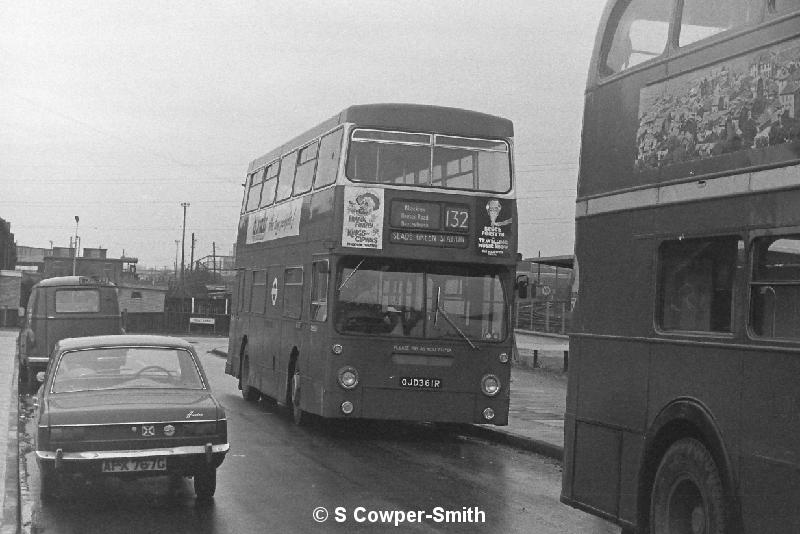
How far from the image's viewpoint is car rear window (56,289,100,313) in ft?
81.7

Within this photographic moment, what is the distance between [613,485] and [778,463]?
81.6 inches

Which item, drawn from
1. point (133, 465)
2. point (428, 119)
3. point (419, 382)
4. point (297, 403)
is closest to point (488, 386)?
point (419, 382)

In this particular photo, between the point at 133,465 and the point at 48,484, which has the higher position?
the point at 133,465

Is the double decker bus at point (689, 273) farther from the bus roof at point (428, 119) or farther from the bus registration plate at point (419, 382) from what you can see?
the bus roof at point (428, 119)

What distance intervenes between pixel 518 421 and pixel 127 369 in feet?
29.6

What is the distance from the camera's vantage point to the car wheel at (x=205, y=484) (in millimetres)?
9953

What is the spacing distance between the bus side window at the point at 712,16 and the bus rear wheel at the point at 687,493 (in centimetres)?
256

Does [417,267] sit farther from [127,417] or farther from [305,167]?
[127,417]

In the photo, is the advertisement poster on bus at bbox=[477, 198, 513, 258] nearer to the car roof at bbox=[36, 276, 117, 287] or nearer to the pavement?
the pavement

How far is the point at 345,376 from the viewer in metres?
15.0

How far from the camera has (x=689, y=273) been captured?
7.39 meters

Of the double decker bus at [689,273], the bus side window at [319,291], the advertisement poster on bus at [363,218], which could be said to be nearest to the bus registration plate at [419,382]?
the bus side window at [319,291]

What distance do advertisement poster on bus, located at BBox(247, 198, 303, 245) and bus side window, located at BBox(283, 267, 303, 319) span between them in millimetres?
616

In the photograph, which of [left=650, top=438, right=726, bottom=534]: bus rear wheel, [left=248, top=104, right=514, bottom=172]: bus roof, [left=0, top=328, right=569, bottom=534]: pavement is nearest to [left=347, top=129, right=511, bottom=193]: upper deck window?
[left=248, top=104, right=514, bottom=172]: bus roof
